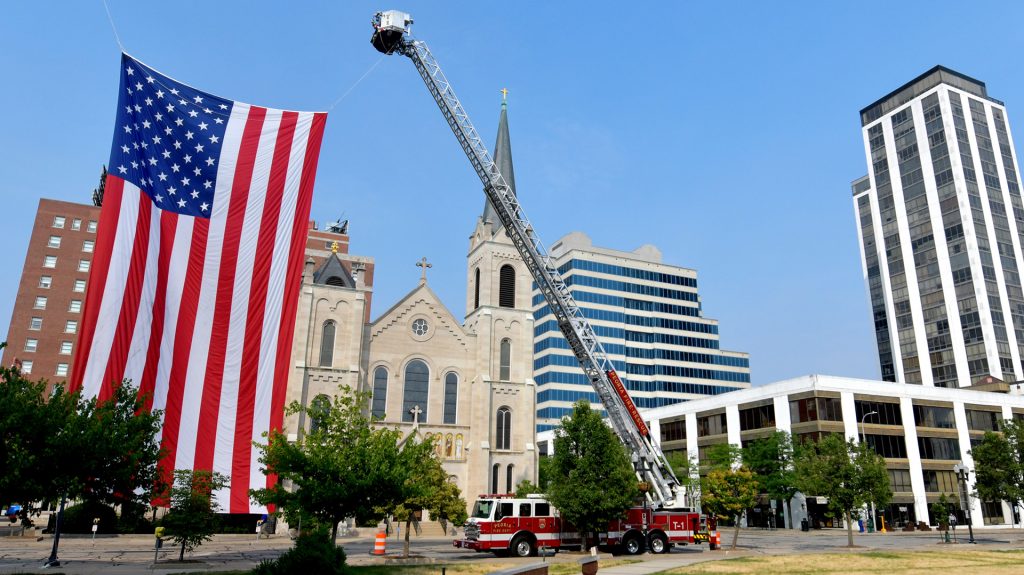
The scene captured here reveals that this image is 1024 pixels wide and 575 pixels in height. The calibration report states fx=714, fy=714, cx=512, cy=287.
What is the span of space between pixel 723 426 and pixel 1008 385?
3835cm

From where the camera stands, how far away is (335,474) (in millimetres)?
22875

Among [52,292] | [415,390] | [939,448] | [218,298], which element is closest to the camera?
[218,298]

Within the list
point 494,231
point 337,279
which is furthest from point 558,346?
point 337,279

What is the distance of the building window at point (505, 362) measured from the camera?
60.1 meters

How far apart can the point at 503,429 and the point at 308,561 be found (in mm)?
43163

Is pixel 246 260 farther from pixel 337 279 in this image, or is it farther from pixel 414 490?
pixel 337 279

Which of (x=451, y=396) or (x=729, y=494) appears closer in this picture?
(x=729, y=494)

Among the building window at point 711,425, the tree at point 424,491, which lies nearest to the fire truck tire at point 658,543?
the tree at point 424,491

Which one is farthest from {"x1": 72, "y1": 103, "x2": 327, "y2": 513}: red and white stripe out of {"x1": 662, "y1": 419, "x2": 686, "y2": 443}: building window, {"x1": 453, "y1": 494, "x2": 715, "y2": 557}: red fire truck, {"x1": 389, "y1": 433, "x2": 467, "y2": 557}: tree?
{"x1": 662, "y1": 419, "x2": 686, "y2": 443}: building window

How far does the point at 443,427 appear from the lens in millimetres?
56812

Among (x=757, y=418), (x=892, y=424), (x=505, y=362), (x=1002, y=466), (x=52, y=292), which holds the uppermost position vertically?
(x=52, y=292)

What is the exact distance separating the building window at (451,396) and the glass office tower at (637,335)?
158 ft

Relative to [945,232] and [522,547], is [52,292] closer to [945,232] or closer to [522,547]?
[522,547]

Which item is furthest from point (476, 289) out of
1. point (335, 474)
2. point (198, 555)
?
point (335, 474)
